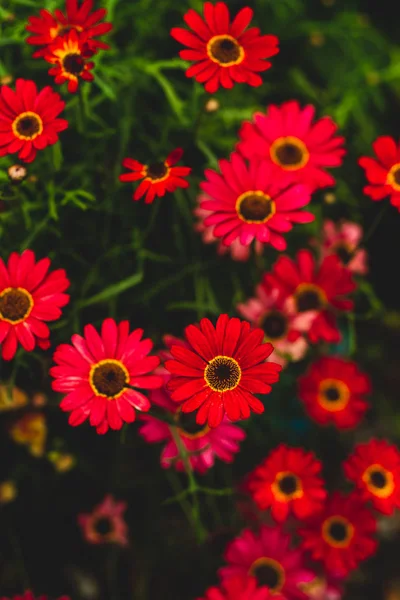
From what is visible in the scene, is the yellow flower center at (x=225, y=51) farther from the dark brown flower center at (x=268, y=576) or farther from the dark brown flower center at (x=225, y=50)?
the dark brown flower center at (x=268, y=576)

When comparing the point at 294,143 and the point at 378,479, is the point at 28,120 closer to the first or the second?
the point at 294,143

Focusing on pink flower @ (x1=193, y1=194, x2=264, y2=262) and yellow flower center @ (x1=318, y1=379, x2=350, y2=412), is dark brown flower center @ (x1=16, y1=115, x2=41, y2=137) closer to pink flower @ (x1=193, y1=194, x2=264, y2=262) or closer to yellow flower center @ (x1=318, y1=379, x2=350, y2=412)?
pink flower @ (x1=193, y1=194, x2=264, y2=262)

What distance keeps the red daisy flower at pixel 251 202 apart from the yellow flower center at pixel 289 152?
0.09 metres

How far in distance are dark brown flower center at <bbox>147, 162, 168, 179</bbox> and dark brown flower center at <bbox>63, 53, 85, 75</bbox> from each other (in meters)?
0.15

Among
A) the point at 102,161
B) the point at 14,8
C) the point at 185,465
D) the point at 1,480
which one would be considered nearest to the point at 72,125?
the point at 102,161

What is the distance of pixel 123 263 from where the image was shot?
1.00 meters

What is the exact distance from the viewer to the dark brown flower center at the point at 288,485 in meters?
0.90

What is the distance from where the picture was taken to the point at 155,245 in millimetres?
1074

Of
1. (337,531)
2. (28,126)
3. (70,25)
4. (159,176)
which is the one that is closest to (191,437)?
(337,531)

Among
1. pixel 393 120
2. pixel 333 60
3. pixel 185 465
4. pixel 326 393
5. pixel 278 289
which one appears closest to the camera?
pixel 185 465

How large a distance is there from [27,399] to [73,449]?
184 mm

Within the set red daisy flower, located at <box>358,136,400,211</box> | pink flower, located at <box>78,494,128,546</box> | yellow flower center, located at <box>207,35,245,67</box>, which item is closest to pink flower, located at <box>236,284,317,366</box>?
red daisy flower, located at <box>358,136,400,211</box>

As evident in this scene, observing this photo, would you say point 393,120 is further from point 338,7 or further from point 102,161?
point 102,161

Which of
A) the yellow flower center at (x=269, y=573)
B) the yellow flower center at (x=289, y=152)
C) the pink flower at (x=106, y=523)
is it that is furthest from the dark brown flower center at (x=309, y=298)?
the pink flower at (x=106, y=523)
